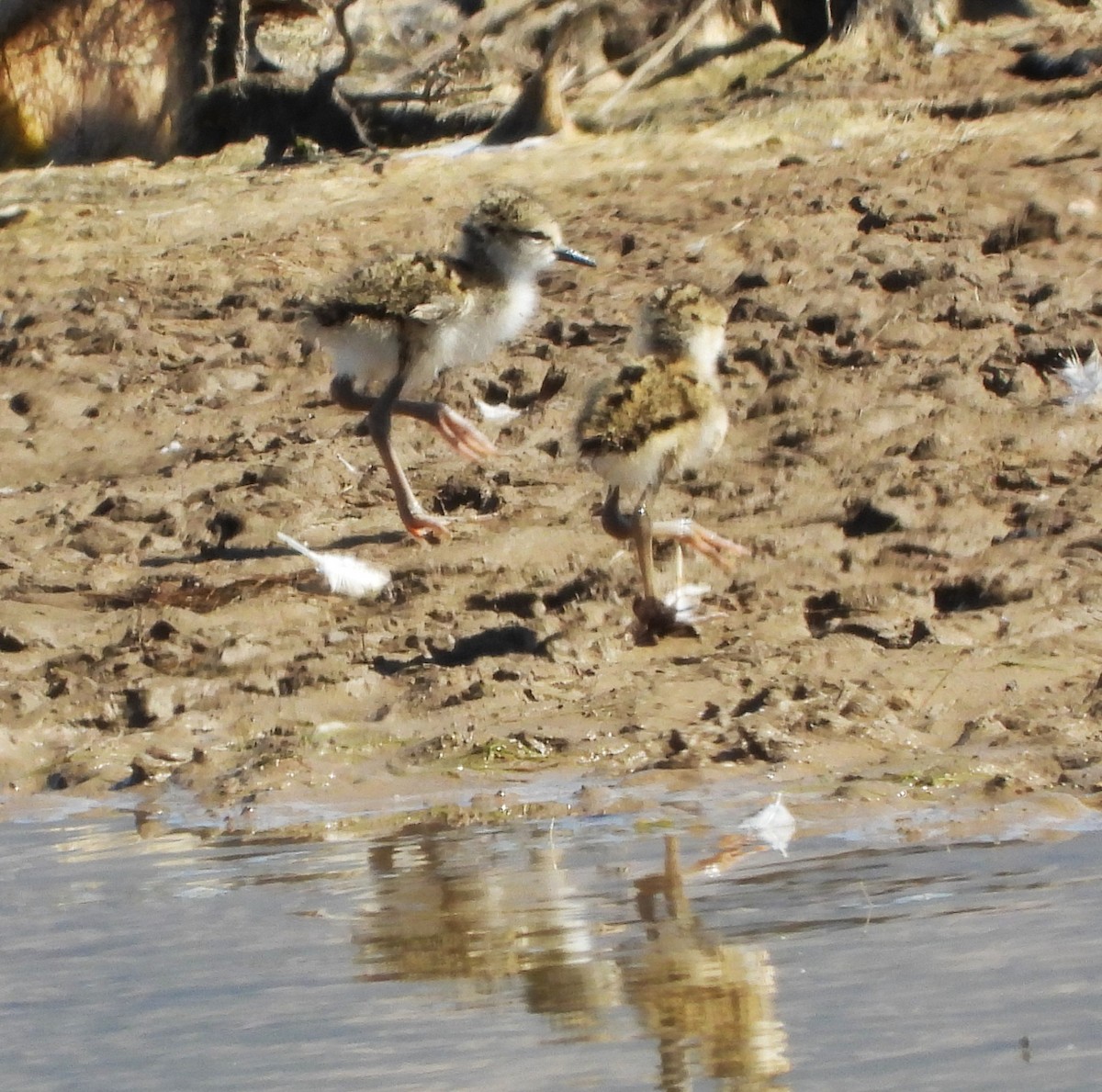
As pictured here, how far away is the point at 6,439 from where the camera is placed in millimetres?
9383

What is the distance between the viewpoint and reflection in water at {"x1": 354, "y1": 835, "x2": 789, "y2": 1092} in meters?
3.59

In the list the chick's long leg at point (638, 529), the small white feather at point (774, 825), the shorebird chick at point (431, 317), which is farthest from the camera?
the shorebird chick at point (431, 317)

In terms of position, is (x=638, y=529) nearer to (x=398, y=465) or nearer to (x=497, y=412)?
(x=398, y=465)

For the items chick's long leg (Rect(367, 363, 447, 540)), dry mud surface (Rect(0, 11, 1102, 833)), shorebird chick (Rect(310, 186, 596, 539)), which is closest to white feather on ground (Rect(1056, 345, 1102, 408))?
dry mud surface (Rect(0, 11, 1102, 833))

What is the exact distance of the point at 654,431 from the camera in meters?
6.49

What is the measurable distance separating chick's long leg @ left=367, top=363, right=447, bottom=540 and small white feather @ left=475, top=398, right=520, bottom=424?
2.26 feet

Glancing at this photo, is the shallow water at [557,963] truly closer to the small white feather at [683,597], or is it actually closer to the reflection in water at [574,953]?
the reflection in water at [574,953]

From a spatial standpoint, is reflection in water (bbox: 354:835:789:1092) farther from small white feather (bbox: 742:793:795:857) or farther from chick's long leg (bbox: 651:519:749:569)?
chick's long leg (bbox: 651:519:749:569)

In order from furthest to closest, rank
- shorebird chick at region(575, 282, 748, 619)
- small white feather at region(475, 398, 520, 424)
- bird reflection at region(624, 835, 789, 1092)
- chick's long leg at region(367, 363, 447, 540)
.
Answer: small white feather at region(475, 398, 520, 424)
chick's long leg at region(367, 363, 447, 540)
shorebird chick at region(575, 282, 748, 619)
bird reflection at region(624, 835, 789, 1092)

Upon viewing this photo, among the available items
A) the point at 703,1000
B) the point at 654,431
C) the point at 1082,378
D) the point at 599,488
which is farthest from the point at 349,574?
the point at 703,1000

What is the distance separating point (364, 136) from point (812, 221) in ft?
16.0

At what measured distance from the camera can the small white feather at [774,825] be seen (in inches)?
194

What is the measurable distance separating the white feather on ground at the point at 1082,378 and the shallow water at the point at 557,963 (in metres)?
3.25

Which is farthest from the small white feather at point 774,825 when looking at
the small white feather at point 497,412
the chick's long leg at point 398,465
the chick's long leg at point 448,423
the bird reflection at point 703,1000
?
the small white feather at point 497,412
